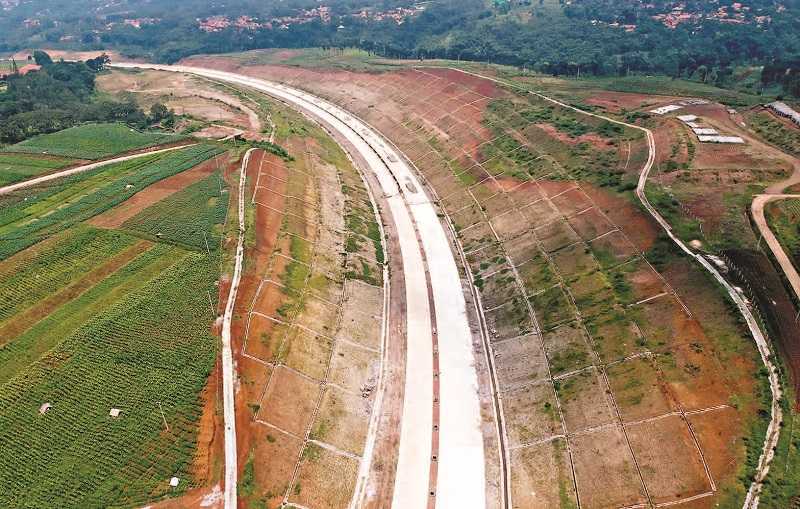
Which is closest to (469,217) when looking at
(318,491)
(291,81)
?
(318,491)

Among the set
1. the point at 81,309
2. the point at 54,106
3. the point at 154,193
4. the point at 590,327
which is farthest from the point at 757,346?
the point at 54,106

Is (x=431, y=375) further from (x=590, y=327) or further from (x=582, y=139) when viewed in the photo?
(x=582, y=139)

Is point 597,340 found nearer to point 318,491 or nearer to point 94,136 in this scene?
point 318,491

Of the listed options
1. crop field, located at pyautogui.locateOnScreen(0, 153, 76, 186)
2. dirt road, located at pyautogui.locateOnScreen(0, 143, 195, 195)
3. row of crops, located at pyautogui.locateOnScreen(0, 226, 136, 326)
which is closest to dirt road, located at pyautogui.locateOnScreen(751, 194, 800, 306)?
row of crops, located at pyautogui.locateOnScreen(0, 226, 136, 326)

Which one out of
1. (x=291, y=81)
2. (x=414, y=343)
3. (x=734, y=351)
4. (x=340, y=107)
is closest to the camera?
(x=734, y=351)

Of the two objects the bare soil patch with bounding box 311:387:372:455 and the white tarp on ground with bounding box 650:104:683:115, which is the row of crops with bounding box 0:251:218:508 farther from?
the white tarp on ground with bounding box 650:104:683:115
